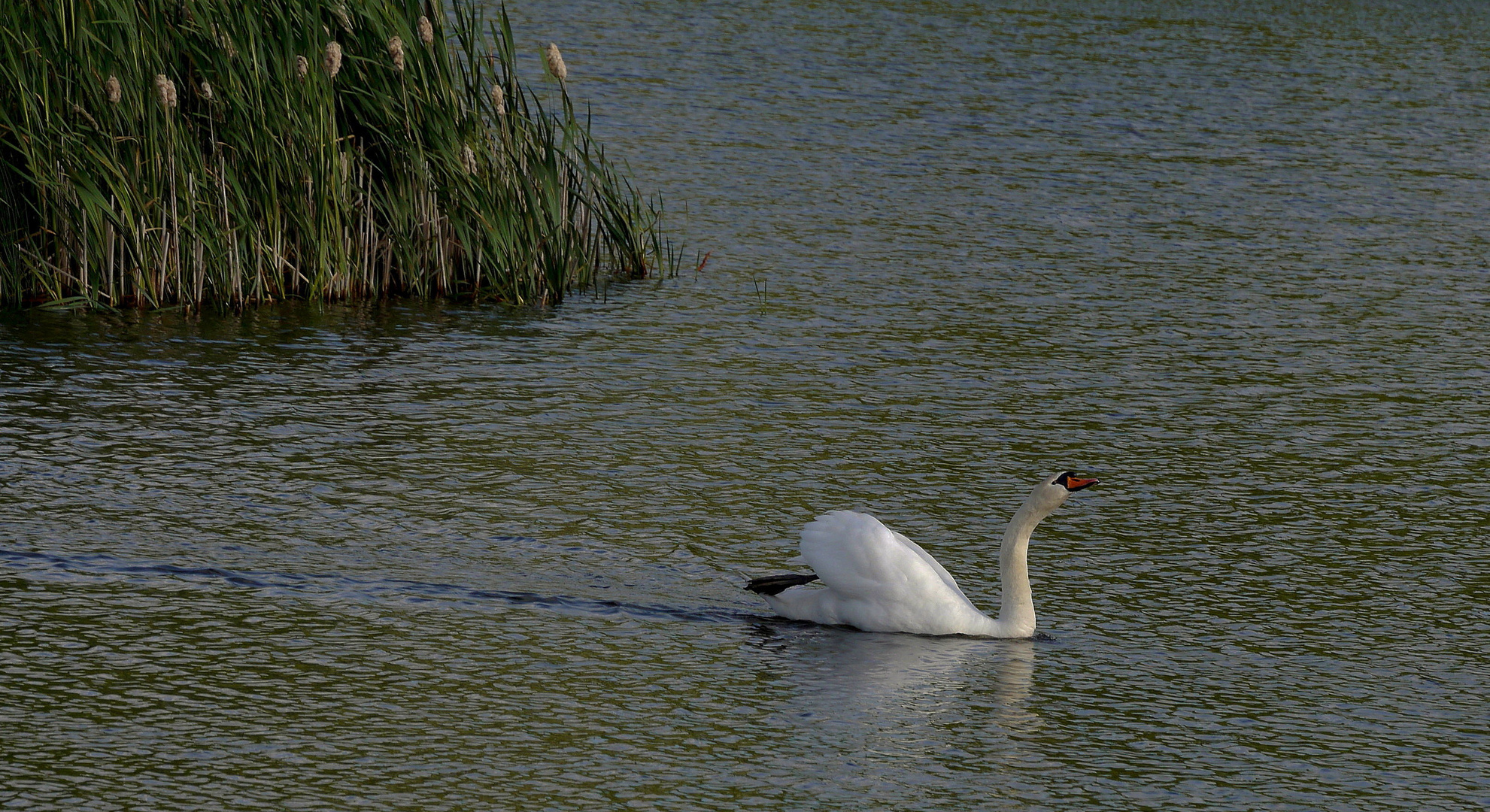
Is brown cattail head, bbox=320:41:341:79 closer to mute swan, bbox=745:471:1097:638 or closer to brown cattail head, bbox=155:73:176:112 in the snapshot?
brown cattail head, bbox=155:73:176:112

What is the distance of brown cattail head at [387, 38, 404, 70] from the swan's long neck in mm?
5483

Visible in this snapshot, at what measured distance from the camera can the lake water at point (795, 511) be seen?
22.3ft

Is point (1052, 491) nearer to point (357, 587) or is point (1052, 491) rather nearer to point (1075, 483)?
point (1075, 483)

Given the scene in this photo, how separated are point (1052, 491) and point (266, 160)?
593cm

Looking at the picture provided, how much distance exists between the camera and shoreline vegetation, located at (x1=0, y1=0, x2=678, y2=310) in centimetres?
1166

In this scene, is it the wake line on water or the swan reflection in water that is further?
the wake line on water

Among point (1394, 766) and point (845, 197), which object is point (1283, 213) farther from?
point (1394, 766)

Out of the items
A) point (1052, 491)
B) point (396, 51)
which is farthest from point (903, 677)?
point (396, 51)

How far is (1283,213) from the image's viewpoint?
17156mm

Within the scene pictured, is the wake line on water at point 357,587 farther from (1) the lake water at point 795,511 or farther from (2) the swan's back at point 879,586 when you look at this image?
(2) the swan's back at point 879,586

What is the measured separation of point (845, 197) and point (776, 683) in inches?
393

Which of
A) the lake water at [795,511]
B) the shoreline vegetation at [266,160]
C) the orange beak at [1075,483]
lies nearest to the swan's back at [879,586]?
the lake water at [795,511]

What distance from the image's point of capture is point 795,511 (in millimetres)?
9578

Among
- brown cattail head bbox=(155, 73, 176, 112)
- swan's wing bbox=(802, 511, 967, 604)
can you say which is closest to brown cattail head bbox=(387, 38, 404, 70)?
brown cattail head bbox=(155, 73, 176, 112)
